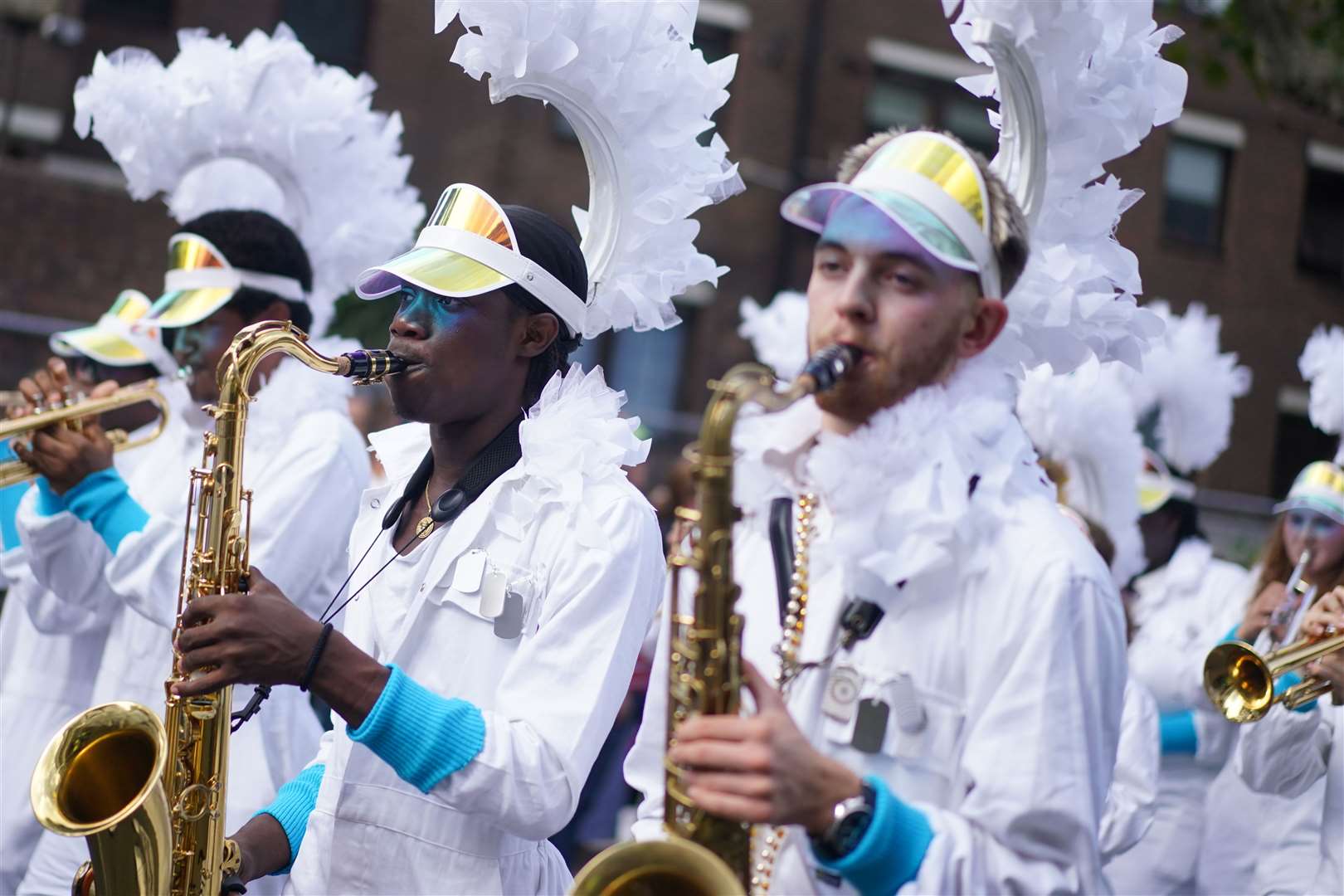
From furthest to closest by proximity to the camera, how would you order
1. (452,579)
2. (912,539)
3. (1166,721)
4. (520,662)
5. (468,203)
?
(1166,721)
(468,203)
(452,579)
(520,662)
(912,539)

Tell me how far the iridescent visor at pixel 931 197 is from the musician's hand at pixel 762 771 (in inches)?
31.9

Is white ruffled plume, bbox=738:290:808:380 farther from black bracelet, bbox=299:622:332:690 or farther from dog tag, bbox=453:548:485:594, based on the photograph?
black bracelet, bbox=299:622:332:690

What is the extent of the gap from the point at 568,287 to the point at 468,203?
0.31 m

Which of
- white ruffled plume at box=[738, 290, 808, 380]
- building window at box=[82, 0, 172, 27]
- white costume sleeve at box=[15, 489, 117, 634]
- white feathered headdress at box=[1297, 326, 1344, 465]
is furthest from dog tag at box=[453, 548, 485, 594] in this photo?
building window at box=[82, 0, 172, 27]

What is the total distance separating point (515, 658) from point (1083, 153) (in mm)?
1607

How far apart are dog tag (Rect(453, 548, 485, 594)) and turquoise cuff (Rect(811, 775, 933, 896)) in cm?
114

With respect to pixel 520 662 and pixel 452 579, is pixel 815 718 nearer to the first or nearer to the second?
pixel 520 662

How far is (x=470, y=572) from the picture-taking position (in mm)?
3254

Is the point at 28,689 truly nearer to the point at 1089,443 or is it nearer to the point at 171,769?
the point at 171,769

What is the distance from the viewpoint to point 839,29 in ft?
59.2

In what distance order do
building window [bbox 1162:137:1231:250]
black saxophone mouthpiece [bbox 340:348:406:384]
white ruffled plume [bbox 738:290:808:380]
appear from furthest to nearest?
building window [bbox 1162:137:1231:250]
white ruffled plume [bbox 738:290:808:380]
black saxophone mouthpiece [bbox 340:348:406:384]

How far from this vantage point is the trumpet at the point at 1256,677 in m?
4.36

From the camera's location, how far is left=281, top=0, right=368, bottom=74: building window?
1591 cm

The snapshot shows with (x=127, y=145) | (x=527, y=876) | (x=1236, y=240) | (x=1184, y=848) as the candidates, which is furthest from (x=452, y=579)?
(x=1236, y=240)
